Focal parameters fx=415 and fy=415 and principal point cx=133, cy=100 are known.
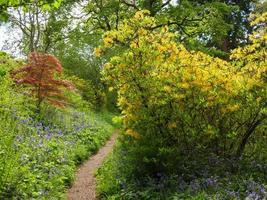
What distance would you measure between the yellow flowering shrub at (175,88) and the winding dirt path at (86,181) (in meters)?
1.86

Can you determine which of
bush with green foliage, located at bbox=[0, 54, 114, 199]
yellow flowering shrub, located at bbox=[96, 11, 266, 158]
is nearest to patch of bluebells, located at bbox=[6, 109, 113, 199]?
bush with green foliage, located at bbox=[0, 54, 114, 199]

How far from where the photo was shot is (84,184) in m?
9.82

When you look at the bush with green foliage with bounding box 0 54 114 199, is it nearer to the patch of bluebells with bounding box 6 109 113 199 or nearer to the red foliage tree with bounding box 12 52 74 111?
the patch of bluebells with bounding box 6 109 113 199

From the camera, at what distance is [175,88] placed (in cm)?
772

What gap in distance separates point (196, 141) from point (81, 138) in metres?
6.36

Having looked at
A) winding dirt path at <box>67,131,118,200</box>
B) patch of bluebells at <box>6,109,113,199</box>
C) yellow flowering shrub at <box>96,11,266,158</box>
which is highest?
yellow flowering shrub at <box>96,11,266,158</box>

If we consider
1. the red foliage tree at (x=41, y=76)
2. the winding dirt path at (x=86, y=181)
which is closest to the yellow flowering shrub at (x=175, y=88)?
the winding dirt path at (x=86, y=181)

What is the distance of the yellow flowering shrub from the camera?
7.75 metres

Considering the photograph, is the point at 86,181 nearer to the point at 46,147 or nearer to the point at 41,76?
the point at 46,147

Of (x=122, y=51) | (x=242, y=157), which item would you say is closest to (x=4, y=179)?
(x=122, y=51)

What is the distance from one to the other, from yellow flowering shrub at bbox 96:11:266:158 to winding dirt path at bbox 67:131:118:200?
186 cm

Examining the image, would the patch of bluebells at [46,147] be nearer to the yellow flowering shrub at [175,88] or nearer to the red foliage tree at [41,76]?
the red foliage tree at [41,76]

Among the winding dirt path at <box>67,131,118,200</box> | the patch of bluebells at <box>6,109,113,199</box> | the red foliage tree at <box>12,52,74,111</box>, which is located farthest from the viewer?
the red foliage tree at <box>12,52,74,111</box>

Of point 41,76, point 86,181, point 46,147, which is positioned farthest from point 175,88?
point 41,76
